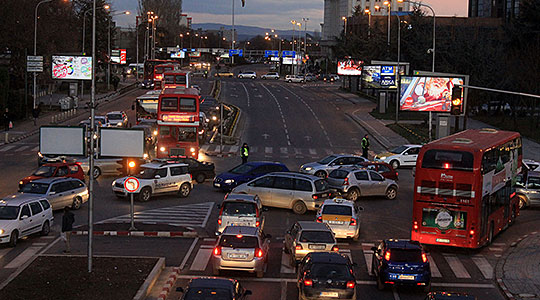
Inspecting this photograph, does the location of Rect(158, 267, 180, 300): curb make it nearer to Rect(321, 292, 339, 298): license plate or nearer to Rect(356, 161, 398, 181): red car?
Rect(321, 292, 339, 298): license plate

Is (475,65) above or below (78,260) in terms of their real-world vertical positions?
above

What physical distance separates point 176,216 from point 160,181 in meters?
4.14

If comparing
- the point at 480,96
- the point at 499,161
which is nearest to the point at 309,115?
the point at 480,96

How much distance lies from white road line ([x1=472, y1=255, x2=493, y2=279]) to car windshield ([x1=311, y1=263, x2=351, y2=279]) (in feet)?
23.3

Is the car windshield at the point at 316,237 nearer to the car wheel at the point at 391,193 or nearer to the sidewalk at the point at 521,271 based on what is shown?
the sidewalk at the point at 521,271

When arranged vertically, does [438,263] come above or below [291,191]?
below

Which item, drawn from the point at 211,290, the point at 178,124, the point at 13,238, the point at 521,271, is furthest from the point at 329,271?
the point at 178,124

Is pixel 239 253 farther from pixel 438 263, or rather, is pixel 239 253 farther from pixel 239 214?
pixel 438 263

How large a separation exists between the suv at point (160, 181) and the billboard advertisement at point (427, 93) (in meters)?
22.8

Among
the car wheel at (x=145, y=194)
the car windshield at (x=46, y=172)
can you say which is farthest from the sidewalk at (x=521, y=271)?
the car windshield at (x=46, y=172)

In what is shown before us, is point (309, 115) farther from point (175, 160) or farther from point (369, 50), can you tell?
point (175, 160)

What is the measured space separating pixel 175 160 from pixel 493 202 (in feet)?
61.4

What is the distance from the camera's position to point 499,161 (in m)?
26.9

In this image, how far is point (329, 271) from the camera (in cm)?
1773
